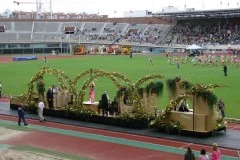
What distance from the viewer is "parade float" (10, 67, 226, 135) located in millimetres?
18984

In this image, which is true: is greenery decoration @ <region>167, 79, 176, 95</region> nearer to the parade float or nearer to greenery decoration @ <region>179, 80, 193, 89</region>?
the parade float

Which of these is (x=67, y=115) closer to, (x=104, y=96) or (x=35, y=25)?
(x=104, y=96)

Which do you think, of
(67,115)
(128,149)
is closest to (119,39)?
(67,115)

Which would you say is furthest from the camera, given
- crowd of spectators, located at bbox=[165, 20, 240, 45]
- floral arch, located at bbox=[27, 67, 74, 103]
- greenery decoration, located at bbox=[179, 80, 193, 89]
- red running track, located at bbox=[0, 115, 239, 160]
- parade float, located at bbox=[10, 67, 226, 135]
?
crowd of spectators, located at bbox=[165, 20, 240, 45]

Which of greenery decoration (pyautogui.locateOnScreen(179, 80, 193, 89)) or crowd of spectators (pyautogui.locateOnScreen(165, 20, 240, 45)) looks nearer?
greenery decoration (pyautogui.locateOnScreen(179, 80, 193, 89))

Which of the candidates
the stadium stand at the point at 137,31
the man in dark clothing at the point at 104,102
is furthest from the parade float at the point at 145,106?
the stadium stand at the point at 137,31

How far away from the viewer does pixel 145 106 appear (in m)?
21.8

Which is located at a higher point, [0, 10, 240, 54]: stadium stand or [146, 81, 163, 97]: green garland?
[0, 10, 240, 54]: stadium stand

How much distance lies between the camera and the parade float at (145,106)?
62.3 ft

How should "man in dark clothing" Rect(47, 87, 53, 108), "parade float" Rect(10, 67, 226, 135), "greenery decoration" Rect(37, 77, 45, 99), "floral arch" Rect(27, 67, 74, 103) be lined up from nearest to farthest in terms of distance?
1. "parade float" Rect(10, 67, 226, 135)
2. "man in dark clothing" Rect(47, 87, 53, 108)
3. "greenery decoration" Rect(37, 77, 45, 99)
4. "floral arch" Rect(27, 67, 74, 103)

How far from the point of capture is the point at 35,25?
103 meters

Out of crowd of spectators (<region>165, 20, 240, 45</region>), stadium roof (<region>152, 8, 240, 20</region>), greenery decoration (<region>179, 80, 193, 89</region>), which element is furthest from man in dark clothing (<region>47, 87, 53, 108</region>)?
crowd of spectators (<region>165, 20, 240, 45</region>)

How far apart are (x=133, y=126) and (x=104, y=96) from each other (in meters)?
2.34

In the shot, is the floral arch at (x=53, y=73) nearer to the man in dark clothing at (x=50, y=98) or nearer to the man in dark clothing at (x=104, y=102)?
the man in dark clothing at (x=50, y=98)
